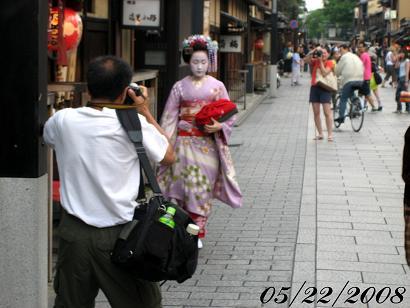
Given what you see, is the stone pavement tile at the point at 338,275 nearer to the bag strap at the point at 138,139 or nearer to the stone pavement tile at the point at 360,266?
the stone pavement tile at the point at 360,266

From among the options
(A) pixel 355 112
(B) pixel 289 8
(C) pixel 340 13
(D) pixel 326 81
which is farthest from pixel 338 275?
(C) pixel 340 13

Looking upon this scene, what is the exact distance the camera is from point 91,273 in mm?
4113

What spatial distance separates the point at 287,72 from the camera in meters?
49.4

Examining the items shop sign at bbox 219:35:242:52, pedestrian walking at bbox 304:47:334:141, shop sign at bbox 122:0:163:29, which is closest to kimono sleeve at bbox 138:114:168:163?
shop sign at bbox 122:0:163:29

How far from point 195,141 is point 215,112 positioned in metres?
0.34

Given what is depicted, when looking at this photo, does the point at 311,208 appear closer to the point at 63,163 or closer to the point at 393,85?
the point at 63,163

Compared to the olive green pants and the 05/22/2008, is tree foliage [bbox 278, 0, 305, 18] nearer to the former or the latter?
the 05/22/2008

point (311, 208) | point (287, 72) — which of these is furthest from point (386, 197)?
point (287, 72)

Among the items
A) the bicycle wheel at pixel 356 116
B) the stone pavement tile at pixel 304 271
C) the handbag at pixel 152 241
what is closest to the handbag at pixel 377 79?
the bicycle wheel at pixel 356 116

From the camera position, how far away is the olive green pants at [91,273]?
160 inches

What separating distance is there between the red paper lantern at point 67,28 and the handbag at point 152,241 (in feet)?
9.79

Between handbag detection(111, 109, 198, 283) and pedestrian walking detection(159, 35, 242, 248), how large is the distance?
3.24m

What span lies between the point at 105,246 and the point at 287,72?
46.0m

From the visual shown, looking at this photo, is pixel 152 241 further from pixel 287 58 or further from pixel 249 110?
pixel 287 58
